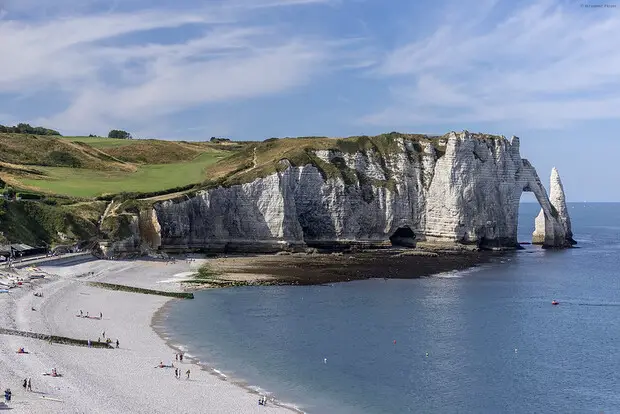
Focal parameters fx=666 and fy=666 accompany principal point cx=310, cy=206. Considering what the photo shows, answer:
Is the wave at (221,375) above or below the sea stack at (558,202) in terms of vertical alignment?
below

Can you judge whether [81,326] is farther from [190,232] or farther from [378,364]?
[190,232]

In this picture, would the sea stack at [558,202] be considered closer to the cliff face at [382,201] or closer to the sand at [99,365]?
the cliff face at [382,201]

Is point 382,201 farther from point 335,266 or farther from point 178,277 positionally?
point 178,277

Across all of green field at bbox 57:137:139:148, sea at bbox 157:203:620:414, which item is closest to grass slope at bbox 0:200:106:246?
sea at bbox 157:203:620:414

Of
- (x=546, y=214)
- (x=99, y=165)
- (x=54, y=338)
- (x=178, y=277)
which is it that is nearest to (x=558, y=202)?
(x=546, y=214)

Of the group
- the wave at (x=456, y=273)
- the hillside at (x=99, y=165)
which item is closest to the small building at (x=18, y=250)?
the hillside at (x=99, y=165)

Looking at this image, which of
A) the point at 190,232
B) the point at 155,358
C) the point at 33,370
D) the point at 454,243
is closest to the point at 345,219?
the point at 454,243

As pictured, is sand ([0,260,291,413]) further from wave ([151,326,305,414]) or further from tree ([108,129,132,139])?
tree ([108,129,132,139])
